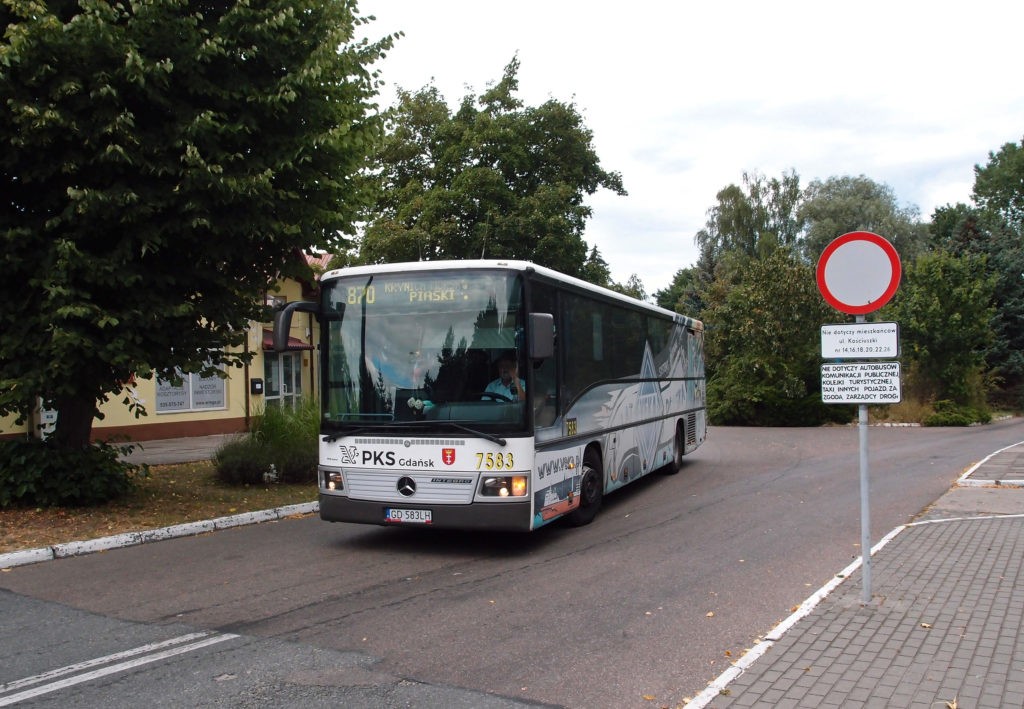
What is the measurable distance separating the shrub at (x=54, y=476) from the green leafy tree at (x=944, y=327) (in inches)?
1230

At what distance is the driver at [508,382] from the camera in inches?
323

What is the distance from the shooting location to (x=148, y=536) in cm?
934

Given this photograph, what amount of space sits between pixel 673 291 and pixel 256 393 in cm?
5642

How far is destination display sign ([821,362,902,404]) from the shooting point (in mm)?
Answer: 6195

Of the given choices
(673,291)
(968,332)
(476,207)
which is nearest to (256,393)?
(476,207)

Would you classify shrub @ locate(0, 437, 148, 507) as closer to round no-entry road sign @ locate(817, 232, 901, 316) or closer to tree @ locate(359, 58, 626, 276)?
round no-entry road sign @ locate(817, 232, 901, 316)

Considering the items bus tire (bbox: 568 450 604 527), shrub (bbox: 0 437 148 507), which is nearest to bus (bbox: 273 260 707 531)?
bus tire (bbox: 568 450 604 527)

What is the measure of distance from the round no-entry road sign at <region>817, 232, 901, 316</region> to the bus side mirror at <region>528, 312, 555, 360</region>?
8.97 feet

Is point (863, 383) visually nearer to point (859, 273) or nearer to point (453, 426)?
point (859, 273)

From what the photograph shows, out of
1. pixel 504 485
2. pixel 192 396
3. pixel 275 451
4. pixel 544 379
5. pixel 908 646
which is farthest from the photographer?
pixel 192 396

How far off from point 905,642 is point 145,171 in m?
8.58

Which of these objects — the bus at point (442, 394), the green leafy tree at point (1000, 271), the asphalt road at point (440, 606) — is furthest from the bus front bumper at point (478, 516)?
the green leafy tree at point (1000, 271)

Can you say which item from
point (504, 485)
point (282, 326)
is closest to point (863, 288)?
point (504, 485)

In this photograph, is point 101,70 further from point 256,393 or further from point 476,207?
point 476,207
